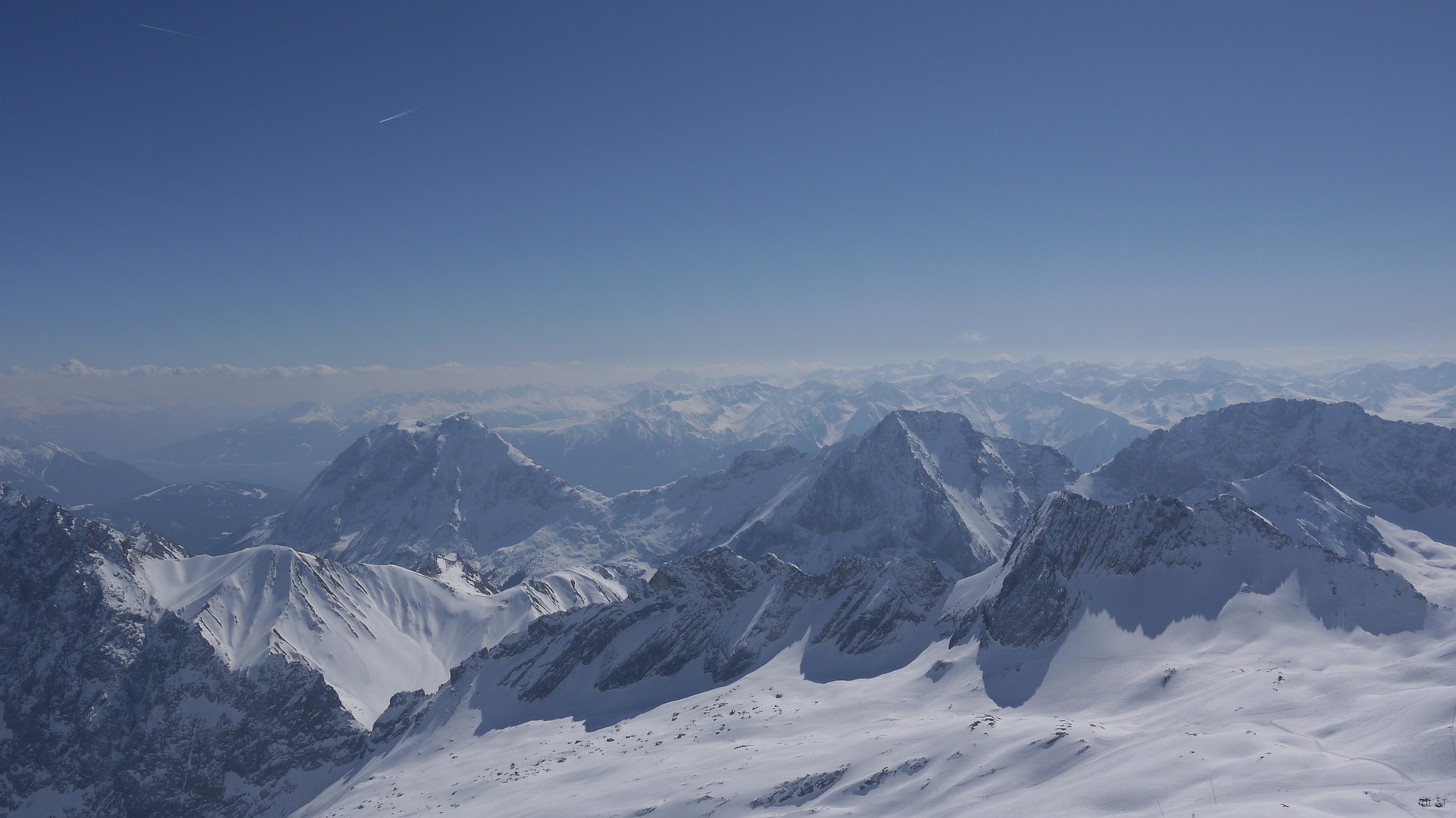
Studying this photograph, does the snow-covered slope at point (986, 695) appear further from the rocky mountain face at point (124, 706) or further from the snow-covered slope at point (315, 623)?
the snow-covered slope at point (315, 623)

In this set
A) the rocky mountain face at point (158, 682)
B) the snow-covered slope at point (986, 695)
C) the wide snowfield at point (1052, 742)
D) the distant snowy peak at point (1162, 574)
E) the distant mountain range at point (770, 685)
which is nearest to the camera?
the wide snowfield at point (1052, 742)

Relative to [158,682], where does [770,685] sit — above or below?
above

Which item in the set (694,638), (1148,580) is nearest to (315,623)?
(694,638)

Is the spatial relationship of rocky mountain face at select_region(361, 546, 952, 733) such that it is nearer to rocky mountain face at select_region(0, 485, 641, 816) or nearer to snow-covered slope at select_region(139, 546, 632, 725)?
rocky mountain face at select_region(0, 485, 641, 816)

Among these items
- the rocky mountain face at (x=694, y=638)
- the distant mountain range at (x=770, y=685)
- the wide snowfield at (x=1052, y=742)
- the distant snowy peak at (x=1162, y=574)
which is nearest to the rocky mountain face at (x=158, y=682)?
the distant mountain range at (x=770, y=685)

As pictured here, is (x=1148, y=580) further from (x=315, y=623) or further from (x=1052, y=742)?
(x=315, y=623)

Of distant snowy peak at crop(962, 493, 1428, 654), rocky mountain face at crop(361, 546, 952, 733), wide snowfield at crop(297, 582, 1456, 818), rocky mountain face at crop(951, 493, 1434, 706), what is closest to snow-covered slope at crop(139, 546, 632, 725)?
rocky mountain face at crop(361, 546, 952, 733)
